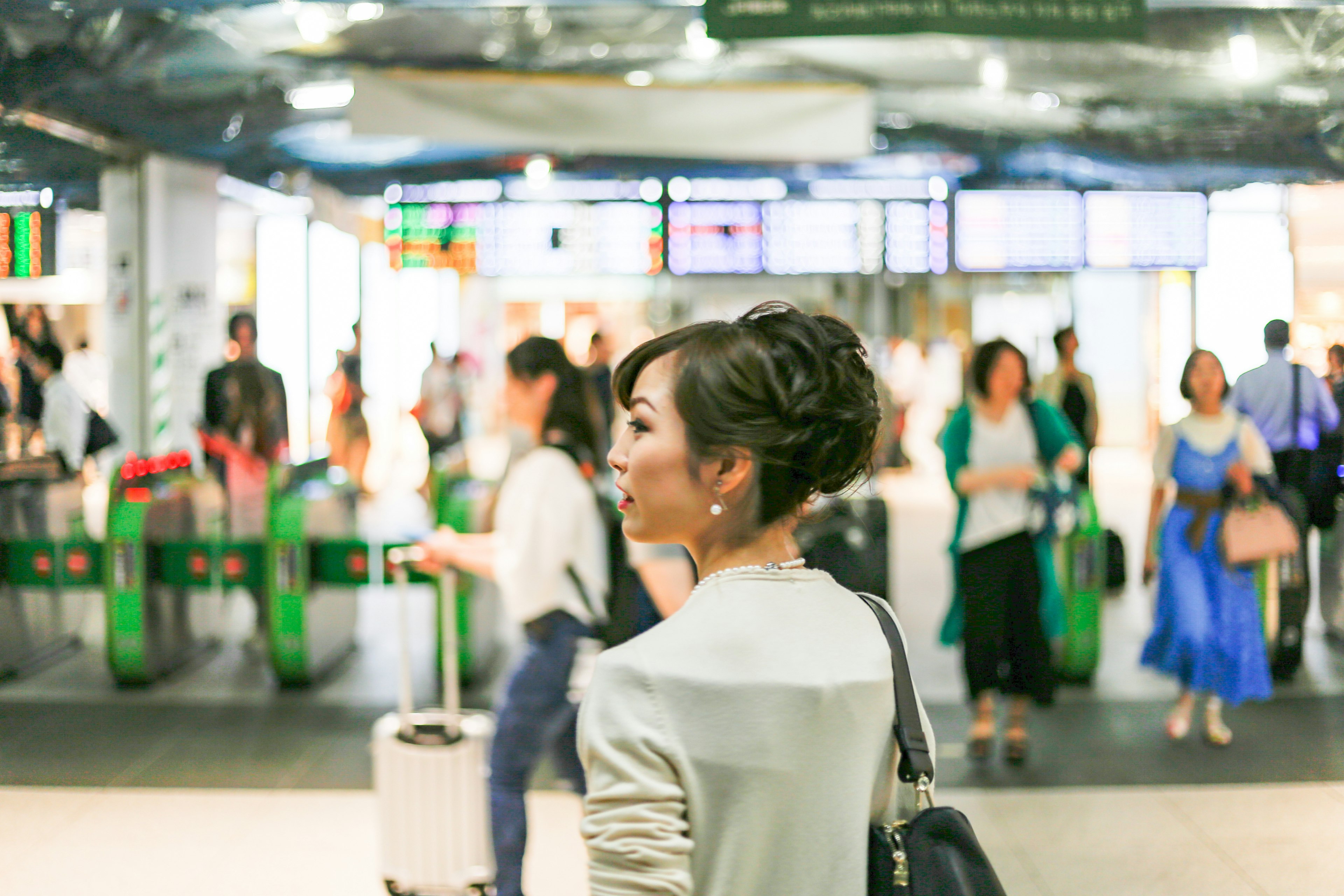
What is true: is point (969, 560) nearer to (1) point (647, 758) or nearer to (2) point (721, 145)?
(2) point (721, 145)

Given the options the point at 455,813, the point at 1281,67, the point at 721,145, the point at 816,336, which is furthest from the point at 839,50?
the point at 816,336

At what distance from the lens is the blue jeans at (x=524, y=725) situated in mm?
3008

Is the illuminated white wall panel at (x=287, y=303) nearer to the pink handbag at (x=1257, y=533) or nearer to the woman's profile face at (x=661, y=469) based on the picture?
the pink handbag at (x=1257, y=533)

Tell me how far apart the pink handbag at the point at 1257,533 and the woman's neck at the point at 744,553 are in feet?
11.0

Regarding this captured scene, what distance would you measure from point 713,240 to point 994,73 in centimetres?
198

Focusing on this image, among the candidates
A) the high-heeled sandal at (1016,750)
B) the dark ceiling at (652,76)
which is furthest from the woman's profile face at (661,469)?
the high-heeled sandal at (1016,750)

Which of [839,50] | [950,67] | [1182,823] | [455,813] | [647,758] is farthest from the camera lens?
[950,67]

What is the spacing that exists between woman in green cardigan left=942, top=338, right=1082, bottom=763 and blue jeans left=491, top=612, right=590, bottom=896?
1970 mm

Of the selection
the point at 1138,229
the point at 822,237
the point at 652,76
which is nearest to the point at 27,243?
the point at 652,76

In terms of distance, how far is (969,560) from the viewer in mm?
4527

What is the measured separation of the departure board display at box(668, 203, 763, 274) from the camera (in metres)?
7.81

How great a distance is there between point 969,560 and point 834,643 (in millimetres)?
3429

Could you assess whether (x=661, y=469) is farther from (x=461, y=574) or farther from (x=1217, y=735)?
(x=461, y=574)

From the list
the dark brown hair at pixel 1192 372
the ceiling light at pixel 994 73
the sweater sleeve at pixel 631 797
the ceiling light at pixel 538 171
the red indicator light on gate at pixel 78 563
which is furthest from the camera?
the ceiling light at pixel 538 171
